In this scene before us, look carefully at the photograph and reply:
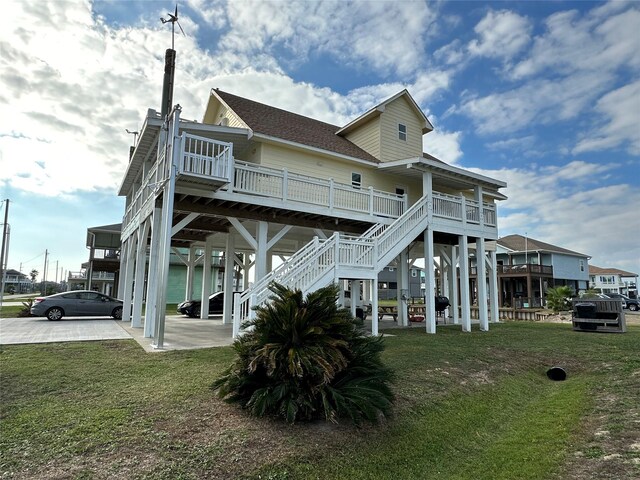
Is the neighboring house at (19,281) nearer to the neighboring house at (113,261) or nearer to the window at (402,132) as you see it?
the neighboring house at (113,261)

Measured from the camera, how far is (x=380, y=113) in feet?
57.9

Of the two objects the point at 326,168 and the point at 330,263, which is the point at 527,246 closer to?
the point at 326,168

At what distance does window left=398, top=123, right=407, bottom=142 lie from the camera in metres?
18.5

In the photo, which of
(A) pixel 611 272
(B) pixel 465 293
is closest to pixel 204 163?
(B) pixel 465 293

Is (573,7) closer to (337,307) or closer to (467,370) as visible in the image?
(467,370)

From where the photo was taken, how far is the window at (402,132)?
18.5 metres

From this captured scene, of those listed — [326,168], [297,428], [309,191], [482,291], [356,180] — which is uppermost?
[326,168]

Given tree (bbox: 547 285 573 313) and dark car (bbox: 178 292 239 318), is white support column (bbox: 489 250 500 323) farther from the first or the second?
dark car (bbox: 178 292 239 318)

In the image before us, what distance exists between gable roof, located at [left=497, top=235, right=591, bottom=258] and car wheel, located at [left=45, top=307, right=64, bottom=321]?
133ft

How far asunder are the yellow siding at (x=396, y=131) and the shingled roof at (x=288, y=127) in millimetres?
1212

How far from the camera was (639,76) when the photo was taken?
1375 cm

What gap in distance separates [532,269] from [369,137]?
29586mm

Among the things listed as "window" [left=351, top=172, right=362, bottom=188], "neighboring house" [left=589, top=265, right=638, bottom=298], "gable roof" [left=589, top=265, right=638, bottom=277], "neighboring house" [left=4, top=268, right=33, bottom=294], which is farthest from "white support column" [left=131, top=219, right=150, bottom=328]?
"neighboring house" [left=4, top=268, right=33, bottom=294]

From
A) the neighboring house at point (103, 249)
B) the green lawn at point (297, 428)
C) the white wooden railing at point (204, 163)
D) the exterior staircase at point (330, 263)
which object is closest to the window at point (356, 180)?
the exterior staircase at point (330, 263)
